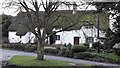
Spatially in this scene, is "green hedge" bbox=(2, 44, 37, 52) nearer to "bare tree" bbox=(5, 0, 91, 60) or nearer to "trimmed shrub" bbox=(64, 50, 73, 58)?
"trimmed shrub" bbox=(64, 50, 73, 58)

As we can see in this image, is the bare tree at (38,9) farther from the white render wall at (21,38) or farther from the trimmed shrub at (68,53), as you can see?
the white render wall at (21,38)

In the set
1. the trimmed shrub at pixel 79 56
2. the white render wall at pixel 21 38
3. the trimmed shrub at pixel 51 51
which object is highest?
the white render wall at pixel 21 38

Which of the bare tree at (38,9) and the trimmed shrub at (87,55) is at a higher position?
the bare tree at (38,9)

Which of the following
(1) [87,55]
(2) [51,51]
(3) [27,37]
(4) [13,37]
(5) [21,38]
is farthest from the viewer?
(4) [13,37]

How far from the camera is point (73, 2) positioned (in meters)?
19.1

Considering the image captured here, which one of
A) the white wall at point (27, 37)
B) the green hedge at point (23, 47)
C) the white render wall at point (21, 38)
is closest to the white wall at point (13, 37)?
the white render wall at point (21, 38)

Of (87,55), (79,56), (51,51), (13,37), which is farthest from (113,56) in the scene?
(13,37)

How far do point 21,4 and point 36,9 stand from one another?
118cm

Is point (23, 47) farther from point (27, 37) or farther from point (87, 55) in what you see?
point (87, 55)

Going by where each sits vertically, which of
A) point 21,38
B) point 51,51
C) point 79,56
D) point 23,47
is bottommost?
point 79,56

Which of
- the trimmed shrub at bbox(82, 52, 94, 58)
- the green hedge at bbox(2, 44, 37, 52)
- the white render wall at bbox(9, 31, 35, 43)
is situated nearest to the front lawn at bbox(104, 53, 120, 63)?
the trimmed shrub at bbox(82, 52, 94, 58)

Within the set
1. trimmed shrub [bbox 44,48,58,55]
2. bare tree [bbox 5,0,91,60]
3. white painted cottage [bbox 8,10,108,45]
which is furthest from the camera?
white painted cottage [bbox 8,10,108,45]

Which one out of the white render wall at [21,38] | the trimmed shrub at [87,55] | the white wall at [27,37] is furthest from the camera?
the white render wall at [21,38]

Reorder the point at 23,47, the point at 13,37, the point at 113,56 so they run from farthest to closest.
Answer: the point at 13,37, the point at 23,47, the point at 113,56
